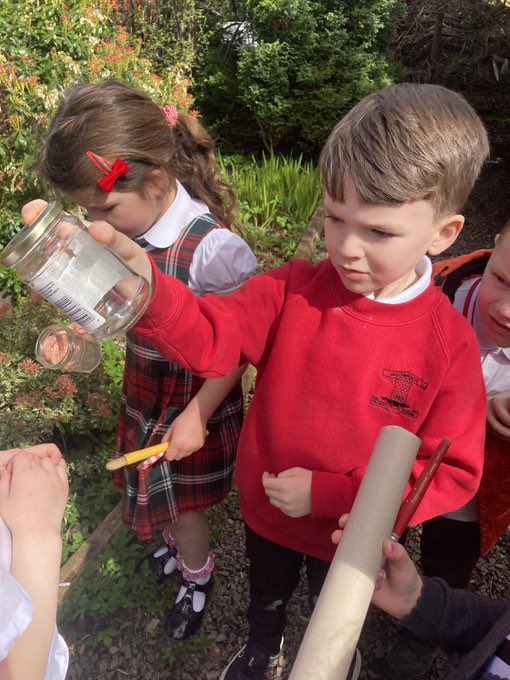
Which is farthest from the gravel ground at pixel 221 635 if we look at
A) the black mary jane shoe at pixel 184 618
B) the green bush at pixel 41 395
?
the green bush at pixel 41 395

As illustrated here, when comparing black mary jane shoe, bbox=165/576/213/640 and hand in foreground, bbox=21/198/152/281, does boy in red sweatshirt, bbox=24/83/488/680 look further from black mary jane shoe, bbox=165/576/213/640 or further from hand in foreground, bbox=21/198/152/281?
black mary jane shoe, bbox=165/576/213/640

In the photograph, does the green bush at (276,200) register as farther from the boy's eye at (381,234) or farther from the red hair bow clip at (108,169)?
the boy's eye at (381,234)

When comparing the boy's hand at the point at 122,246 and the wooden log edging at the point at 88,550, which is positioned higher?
the boy's hand at the point at 122,246

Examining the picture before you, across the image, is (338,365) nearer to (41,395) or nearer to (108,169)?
(108,169)

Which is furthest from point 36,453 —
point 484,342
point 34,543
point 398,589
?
point 484,342

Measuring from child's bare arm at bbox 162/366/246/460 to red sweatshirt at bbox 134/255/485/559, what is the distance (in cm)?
32

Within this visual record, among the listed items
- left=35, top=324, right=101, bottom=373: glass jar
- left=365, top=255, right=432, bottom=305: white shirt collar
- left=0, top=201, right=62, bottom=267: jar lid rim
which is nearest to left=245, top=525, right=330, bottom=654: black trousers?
left=35, top=324, right=101, bottom=373: glass jar

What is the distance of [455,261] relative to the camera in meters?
1.84

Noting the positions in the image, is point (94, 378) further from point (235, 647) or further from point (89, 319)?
point (89, 319)

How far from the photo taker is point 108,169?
172 centimetres

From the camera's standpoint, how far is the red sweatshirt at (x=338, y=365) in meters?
1.38

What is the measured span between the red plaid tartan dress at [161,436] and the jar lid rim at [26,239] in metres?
0.74

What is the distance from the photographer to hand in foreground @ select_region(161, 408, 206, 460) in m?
1.79

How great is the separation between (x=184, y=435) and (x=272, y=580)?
2.07 feet
